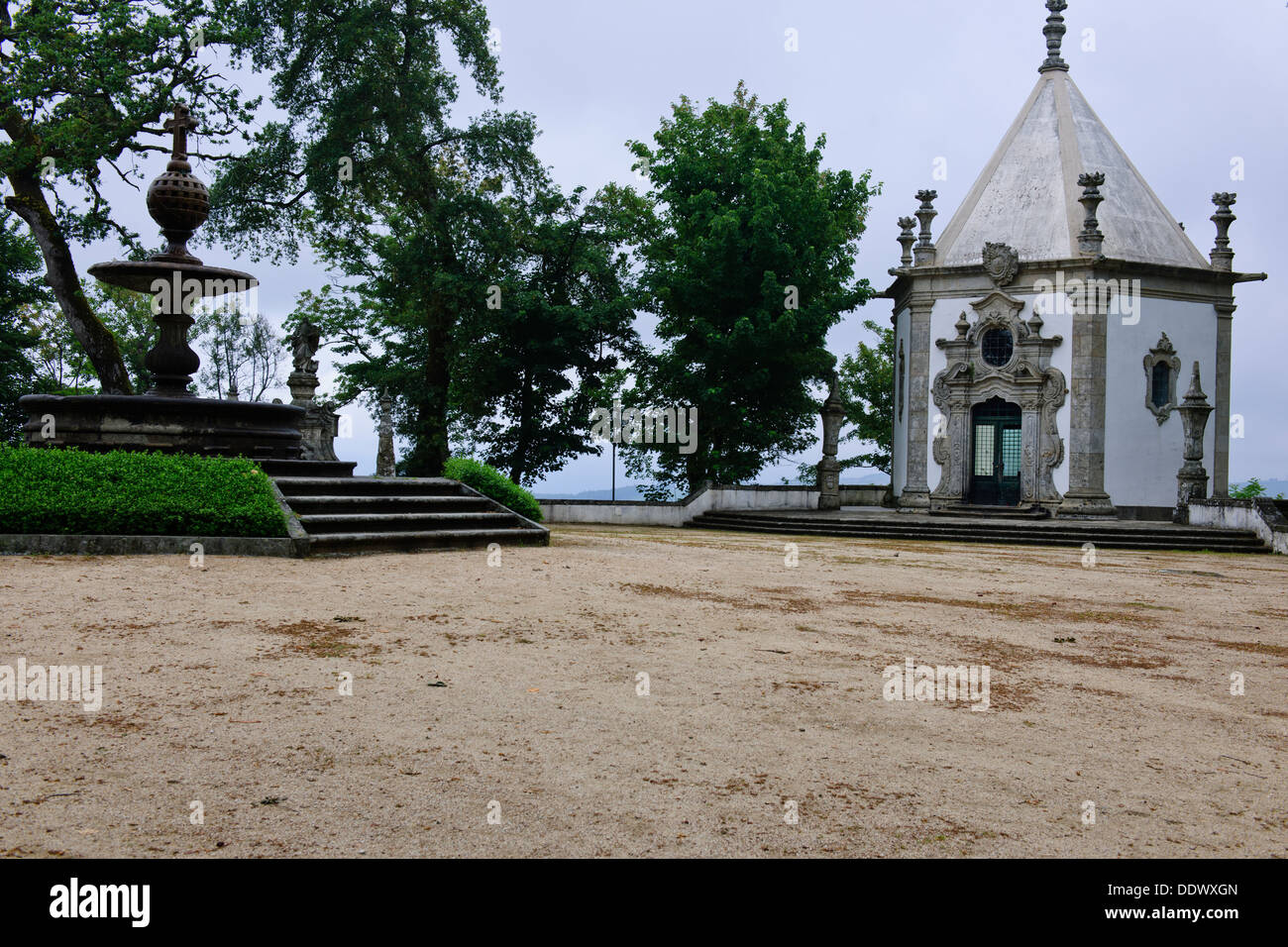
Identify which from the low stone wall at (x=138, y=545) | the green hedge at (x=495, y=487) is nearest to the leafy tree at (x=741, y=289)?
the green hedge at (x=495, y=487)

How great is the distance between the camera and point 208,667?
18.8ft

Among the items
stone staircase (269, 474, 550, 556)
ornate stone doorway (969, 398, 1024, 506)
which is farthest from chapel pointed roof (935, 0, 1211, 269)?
stone staircase (269, 474, 550, 556)

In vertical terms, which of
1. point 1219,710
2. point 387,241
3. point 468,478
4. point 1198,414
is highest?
point 387,241

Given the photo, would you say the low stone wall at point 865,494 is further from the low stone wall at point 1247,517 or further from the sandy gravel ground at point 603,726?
the sandy gravel ground at point 603,726

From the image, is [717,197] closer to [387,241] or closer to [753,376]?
[753,376]

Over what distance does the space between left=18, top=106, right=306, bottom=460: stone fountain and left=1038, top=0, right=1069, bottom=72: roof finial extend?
28878 mm

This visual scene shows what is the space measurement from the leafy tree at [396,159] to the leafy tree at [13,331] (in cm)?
1036

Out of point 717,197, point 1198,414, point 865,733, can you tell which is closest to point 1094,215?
point 1198,414

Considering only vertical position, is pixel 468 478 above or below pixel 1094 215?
below

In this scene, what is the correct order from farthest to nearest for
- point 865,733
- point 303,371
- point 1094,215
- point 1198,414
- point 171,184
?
point 1094,215 → point 1198,414 → point 303,371 → point 171,184 → point 865,733

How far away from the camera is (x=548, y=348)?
89.4 feet

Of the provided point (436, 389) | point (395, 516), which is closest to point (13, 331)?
point (436, 389)

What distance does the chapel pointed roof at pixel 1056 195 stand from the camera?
94.0ft
